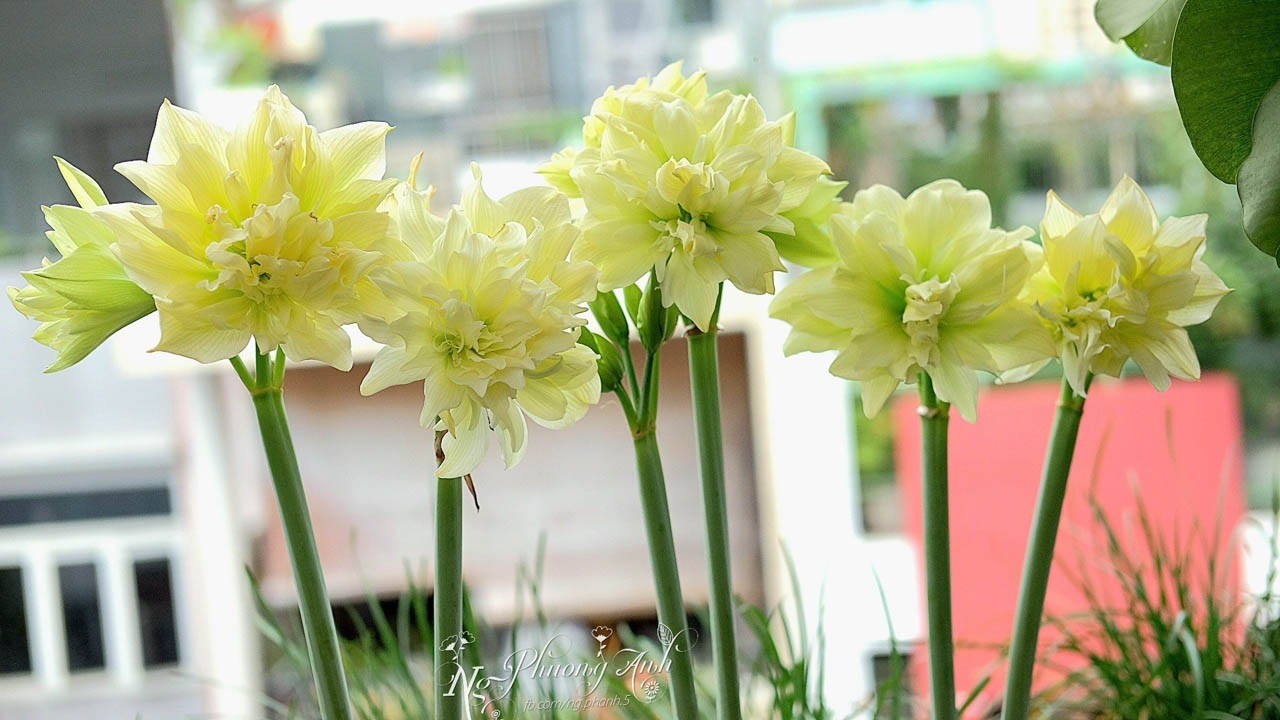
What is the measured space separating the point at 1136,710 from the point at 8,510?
6.14 feet

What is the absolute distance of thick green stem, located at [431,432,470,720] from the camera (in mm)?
294

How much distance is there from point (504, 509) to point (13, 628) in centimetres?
82

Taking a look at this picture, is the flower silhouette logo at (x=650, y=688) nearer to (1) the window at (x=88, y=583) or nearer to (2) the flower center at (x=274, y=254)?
(2) the flower center at (x=274, y=254)

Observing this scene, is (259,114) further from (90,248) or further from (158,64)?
(158,64)

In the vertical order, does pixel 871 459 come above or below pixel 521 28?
below

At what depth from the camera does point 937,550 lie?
1.11 ft

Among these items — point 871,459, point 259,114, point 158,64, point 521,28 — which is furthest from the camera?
→ point 871,459

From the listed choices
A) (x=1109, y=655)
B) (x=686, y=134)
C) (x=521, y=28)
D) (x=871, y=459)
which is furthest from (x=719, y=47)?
(x=686, y=134)

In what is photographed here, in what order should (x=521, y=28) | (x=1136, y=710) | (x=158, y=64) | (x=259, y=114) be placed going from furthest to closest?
(x=521, y=28), (x=158, y=64), (x=1136, y=710), (x=259, y=114)

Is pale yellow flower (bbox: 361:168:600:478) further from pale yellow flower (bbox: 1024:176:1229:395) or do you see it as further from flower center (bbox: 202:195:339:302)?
pale yellow flower (bbox: 1024:176:1229:395)

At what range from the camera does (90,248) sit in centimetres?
28

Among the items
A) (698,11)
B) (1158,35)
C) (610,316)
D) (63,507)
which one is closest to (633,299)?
(610,316)

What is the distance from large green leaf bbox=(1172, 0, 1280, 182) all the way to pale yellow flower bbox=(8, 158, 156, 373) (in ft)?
0.97

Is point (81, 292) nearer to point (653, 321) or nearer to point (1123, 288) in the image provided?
point (653, 321)
